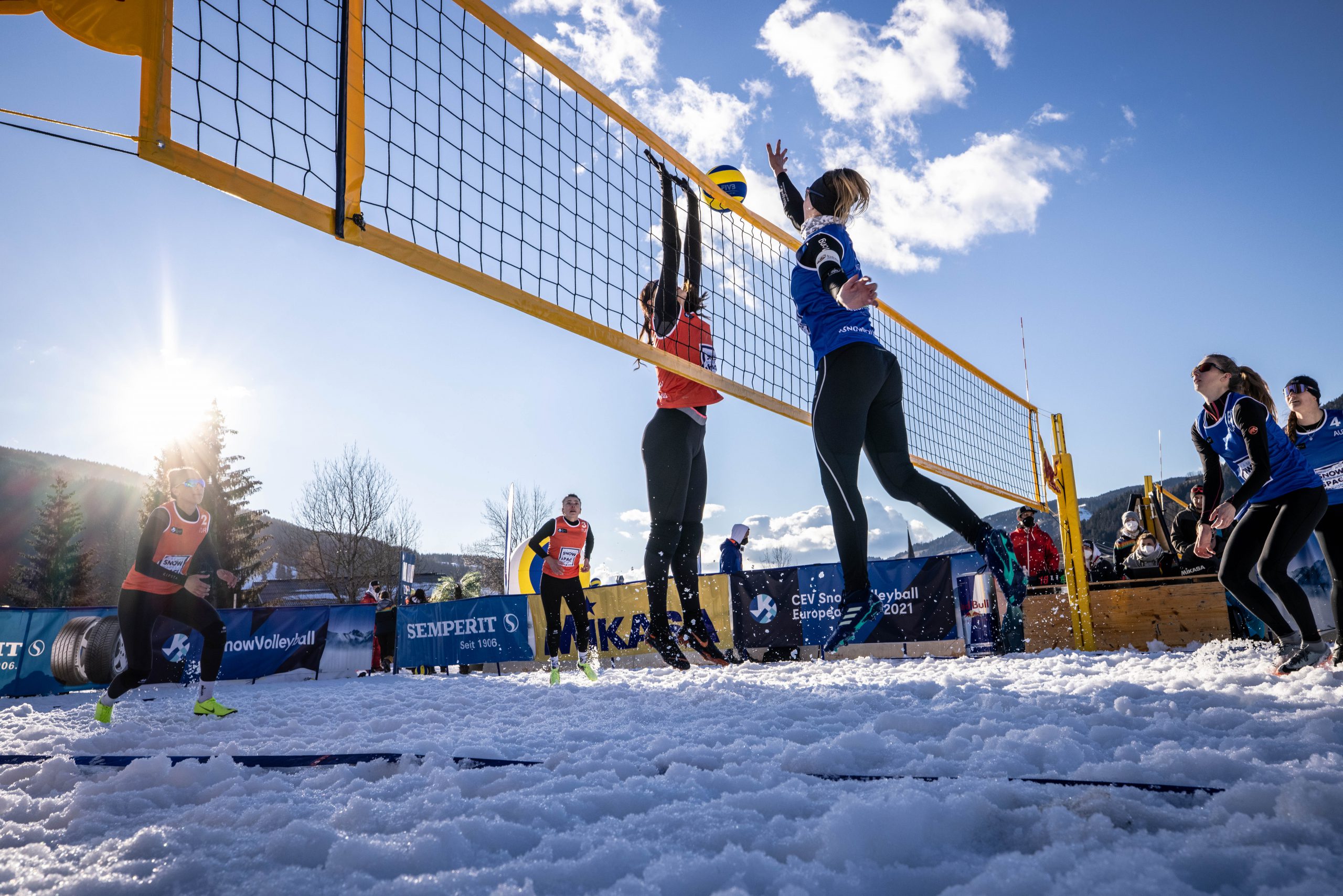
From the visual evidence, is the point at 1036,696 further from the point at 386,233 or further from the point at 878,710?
the point at 386,233

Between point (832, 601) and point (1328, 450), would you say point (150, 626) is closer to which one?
point (832, 601)

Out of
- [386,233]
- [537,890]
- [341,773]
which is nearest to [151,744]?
[341,773]

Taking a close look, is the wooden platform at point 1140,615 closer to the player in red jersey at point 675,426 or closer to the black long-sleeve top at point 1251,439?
the black long-sleeve top at point 1251,439

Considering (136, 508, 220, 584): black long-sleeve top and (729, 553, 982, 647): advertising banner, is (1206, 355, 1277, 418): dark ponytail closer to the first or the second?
(729, 553, 982, 647): advertising banner

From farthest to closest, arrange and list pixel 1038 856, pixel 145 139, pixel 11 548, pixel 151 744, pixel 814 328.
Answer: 1. pixel 11 548
2. pixel 814 328
3. pixel 151 744
4. pixel 145 139
5. pixel 1038 856

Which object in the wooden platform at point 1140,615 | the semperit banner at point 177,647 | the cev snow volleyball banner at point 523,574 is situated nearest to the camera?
the wooden platform at point 1140,615

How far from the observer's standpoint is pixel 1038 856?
100cm

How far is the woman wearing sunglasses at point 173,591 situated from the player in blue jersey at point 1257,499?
221 inches

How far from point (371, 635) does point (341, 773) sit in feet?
36.6

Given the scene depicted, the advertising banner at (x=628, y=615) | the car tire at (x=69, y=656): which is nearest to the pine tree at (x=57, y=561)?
the car tire at (x=69, y=656)

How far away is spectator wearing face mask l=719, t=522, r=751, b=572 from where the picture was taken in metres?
9.45

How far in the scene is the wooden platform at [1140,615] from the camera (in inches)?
247

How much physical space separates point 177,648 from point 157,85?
10827 mm

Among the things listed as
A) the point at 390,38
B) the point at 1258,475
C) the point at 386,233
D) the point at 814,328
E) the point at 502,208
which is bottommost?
the point at 1258,475
